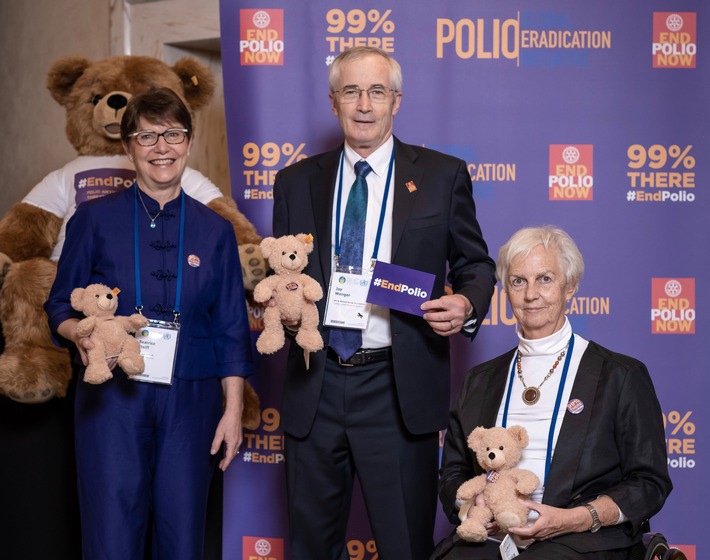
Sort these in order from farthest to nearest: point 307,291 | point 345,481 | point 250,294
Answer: point 250,294 < point 345,481 < point 307,291

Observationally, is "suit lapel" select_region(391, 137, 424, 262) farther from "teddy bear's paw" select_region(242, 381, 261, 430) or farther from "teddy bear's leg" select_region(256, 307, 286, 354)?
"teddy bear's paw" select_region(242, 381, 261, 430)

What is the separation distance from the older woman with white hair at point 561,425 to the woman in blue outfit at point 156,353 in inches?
25.9

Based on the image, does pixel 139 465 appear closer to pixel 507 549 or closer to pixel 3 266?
pixel 507 549

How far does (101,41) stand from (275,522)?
2894mm

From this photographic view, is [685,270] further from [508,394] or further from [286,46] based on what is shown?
[286,46]

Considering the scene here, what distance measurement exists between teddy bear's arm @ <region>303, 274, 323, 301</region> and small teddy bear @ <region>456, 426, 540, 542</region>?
541 millimetres

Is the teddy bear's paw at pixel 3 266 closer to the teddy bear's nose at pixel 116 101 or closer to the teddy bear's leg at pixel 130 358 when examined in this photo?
the teddy bear's nose at pixel 116 101

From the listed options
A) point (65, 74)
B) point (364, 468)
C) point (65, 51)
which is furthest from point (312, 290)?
point (65, 51)

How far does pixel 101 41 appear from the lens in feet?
16.1

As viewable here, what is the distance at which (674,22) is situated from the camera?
3.35 metres

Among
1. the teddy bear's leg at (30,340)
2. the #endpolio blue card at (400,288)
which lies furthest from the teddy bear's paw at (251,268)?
the #endpolio blue card at (400,288)

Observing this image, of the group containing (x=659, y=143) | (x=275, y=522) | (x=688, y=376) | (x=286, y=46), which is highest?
(x=286, y=46)

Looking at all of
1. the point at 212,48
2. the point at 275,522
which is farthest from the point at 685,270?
the point at 212,48

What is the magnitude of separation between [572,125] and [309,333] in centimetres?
161
